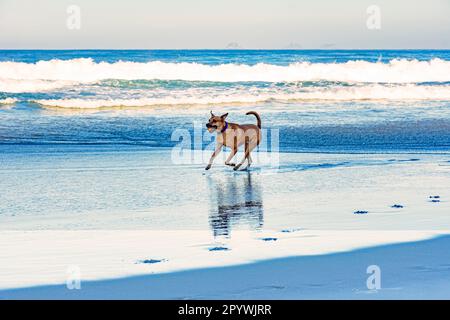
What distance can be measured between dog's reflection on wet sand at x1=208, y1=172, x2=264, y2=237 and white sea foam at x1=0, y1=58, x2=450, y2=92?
21.4 m

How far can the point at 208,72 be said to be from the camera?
35062 mm

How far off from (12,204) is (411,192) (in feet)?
14.0

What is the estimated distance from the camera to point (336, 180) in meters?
10.7

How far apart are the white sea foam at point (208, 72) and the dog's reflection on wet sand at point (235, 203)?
21391mm

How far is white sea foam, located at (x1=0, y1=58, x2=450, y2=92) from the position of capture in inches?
1307

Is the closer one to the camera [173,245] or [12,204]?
[173,245]

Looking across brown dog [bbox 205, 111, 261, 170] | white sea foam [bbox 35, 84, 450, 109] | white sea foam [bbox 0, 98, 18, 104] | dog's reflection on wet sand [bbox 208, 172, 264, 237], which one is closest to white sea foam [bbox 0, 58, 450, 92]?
white sea foam [bbox 35, 84, 450, 109]

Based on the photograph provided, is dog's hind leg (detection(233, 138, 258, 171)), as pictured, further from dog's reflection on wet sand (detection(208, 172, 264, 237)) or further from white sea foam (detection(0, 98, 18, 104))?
white sea foam (detection(0, 98, 18, 104))

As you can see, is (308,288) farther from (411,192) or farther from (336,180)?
(336,180)

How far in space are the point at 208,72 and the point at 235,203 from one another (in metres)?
26.1

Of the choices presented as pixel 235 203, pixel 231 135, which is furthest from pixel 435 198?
pixel 231 135

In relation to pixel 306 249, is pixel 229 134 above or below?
above
